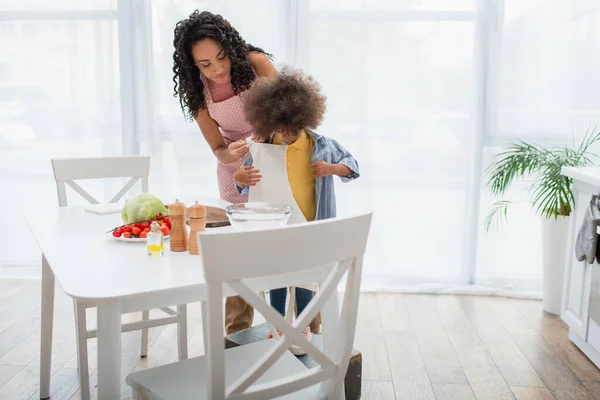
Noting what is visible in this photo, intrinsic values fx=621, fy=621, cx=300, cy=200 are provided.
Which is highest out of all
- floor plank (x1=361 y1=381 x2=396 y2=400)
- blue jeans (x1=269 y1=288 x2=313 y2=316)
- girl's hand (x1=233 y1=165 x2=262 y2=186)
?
girl's hand (x1=233 y1=165 x2=262 y2=186)

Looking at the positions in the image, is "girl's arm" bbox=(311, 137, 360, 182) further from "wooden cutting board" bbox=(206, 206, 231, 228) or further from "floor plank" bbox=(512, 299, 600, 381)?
"floor plank" bbox=(512, 299, 600, 381)

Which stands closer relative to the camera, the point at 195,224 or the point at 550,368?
the point at 195,224

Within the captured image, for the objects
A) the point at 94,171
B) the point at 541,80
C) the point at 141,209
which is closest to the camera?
the point at 141,209

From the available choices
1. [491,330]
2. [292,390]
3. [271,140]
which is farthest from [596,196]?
[292,390]

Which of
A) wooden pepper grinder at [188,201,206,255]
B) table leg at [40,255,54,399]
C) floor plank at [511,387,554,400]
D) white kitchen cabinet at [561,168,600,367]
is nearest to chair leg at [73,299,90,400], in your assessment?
table leg at [40,255,54,399]

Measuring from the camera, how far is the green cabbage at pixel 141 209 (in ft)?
5.78

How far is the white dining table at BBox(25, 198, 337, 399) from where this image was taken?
1.21m

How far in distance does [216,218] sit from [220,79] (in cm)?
67

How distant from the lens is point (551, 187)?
9.80ft

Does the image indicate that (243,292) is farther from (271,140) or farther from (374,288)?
(374,288)

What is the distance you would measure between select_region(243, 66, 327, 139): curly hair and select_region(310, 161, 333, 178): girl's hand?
110 mm

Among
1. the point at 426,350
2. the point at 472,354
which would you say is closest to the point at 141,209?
the point at 426,350

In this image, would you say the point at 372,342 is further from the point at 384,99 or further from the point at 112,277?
the point at 112,277

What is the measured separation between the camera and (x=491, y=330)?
9.38 feet
